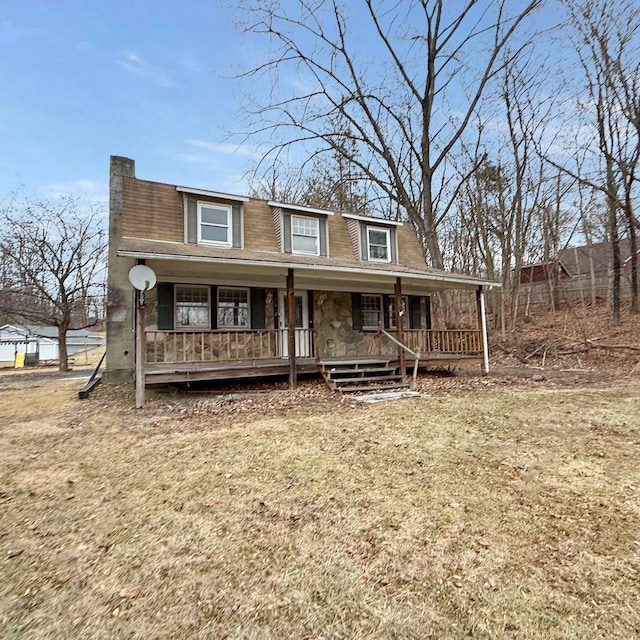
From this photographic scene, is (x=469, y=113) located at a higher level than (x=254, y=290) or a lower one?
higher

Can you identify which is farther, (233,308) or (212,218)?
(212,218)

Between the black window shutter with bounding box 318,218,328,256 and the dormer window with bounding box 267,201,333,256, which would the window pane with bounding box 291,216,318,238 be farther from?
the black window shutter with bounding box 318,218,328,256

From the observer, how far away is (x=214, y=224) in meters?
10.8

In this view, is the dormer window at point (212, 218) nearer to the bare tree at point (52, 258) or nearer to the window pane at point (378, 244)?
the window pane at point (378, 244)

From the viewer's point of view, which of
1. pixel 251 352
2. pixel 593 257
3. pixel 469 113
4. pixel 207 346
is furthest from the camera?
pixel 593 257

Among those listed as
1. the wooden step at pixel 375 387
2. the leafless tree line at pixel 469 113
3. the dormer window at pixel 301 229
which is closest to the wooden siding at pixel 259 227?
the dormer window at pixel 301 229

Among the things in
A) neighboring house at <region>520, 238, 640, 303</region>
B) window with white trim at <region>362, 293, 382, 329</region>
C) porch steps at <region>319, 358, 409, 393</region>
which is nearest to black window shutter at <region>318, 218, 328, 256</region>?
window with white trim at <region>362, 293, 382, 329</region>

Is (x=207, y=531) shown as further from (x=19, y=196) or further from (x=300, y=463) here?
(x=19, y=196)

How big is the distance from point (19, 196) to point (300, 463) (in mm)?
20761

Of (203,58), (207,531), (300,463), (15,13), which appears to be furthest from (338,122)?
(207,531)

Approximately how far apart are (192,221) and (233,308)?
275cm

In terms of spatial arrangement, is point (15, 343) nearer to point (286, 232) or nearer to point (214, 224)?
point (214, 224)

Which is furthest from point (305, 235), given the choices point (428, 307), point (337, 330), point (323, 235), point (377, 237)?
point (428, 307)

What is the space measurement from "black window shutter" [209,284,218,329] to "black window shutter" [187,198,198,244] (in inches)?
60.5
